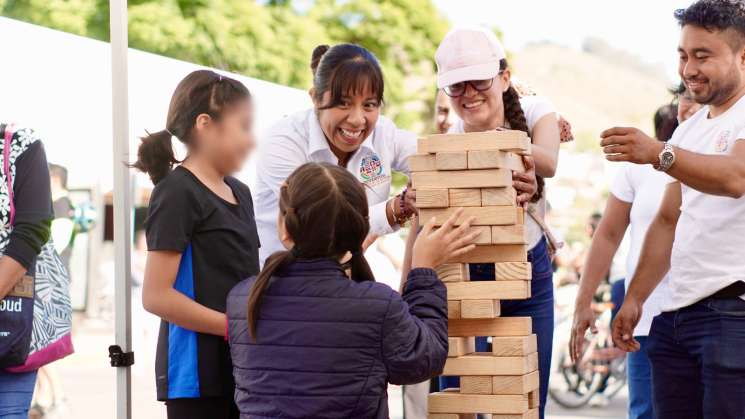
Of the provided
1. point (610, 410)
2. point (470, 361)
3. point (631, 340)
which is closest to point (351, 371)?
point (470, 361)

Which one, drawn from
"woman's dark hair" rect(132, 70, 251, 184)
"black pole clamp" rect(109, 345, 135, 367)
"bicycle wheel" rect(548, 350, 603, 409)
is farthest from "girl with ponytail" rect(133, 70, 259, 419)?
"bicycle wheel" rect(548, 350, 603, 409)

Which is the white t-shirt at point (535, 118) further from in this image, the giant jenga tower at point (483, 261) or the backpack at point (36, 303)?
the backpack at point (36, 303)

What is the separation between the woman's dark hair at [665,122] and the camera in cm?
456

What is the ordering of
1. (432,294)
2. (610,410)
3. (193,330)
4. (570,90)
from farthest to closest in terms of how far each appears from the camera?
1. (570,90)
2. (610,410)
3. (193,330)
4. (432,294)

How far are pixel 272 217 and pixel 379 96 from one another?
524 mm

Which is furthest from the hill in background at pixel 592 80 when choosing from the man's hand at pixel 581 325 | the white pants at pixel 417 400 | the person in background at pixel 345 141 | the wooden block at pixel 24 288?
the wooden block at pixel 24 288

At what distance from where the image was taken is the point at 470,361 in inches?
114

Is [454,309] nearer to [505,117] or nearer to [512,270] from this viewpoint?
[512,270]

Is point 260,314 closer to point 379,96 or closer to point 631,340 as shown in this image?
point 379,96

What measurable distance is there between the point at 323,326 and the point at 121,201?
1.15 m

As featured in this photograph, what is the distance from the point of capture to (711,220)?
120 inches

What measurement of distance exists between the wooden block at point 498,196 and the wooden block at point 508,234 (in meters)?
0.06

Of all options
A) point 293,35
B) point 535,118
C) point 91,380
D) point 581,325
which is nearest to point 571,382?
point 581,325

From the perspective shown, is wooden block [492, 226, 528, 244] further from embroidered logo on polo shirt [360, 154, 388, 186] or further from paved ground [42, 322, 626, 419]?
paved ground [42, 322, 626, 419]
